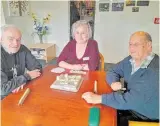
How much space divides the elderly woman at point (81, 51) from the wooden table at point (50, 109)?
591 millimetres

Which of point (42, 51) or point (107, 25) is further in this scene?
point (42, 51)

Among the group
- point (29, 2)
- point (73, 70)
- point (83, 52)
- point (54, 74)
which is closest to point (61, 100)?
point (54, 74)

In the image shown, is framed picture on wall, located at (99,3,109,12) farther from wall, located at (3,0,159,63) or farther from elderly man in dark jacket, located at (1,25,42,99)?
elderly man in dark jacket, located at (1,25,42,99)

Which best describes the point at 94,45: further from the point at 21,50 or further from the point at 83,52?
the point at 21,50

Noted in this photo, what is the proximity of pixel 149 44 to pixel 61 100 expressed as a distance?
0.68 metres

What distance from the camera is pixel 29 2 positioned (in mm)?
3957

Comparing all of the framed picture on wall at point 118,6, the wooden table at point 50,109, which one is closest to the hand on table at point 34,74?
the wooden table at point 50,109

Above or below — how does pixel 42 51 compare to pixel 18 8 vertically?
below

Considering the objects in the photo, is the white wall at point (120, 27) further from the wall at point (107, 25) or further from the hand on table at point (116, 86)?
the hand on table at point (116, 86)

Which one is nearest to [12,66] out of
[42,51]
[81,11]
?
[42,51]

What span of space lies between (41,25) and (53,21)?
296 millimetres

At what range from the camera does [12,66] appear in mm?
1436

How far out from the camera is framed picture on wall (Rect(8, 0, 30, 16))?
11.3ft

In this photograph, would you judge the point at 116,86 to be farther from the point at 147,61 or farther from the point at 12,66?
the point at 12,66
